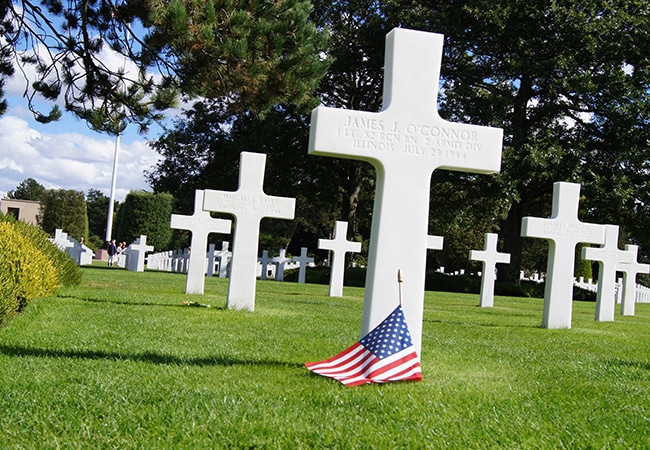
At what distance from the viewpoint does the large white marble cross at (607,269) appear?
14.5m

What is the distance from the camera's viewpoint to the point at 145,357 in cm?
600

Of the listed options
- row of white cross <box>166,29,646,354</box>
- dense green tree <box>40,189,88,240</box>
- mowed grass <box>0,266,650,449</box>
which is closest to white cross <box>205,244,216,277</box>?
mowed grass <box>0,266,650,449</box>

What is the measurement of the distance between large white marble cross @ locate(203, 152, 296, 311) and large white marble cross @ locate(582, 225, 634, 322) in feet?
21.7

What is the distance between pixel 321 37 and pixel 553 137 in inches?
550

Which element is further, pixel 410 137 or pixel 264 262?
pixel 264 262

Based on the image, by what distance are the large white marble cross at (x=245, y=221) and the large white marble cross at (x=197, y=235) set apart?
329cm

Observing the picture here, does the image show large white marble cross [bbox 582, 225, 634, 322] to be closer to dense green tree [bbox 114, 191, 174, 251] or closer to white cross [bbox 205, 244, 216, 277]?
white cross [bbox 205, 244, 216, 277]

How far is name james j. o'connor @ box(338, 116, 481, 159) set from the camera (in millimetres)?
5703

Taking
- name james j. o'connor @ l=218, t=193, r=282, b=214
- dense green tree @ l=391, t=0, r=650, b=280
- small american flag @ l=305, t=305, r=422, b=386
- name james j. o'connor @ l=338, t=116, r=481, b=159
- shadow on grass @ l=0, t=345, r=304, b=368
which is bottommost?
shadow on grass @ l=0, t=345, r=304, b=368

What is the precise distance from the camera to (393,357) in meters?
5.41

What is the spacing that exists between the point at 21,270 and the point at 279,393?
577 cm

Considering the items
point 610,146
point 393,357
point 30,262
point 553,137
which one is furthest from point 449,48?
point 393,357

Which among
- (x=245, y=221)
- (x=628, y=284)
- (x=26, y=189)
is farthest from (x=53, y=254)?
(x=26, y=189)

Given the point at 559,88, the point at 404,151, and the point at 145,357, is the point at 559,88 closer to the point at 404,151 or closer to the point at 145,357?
the point at 404,151
